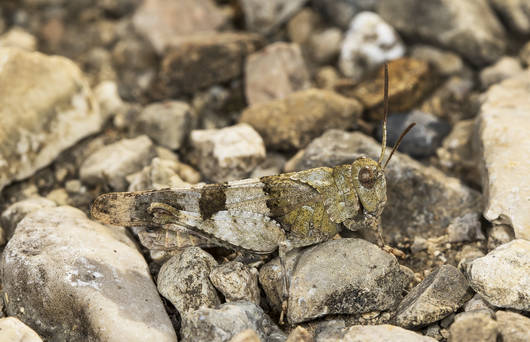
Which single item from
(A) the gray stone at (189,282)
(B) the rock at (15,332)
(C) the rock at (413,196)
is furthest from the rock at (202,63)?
(B) the rock at (15,332)

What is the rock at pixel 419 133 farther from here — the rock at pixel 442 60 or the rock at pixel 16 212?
the rock at pixel 16 212

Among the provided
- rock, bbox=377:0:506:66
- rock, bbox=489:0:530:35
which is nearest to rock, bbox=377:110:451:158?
rock, bbox=377:0:506:66

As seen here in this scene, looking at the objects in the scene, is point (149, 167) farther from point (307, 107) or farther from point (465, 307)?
point (465, 307)

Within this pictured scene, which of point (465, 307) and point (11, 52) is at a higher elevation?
point (11, 52)

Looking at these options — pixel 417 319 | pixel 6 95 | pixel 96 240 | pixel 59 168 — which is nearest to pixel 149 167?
pixel 96 240

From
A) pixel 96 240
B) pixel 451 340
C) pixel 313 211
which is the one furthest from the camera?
pixel 96 240

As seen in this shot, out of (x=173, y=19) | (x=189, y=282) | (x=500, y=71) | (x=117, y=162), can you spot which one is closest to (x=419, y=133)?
(x=500, y=71)

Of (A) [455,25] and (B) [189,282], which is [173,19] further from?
(B) [189,282]

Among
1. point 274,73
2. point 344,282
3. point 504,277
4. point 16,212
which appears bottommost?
point 16,212
